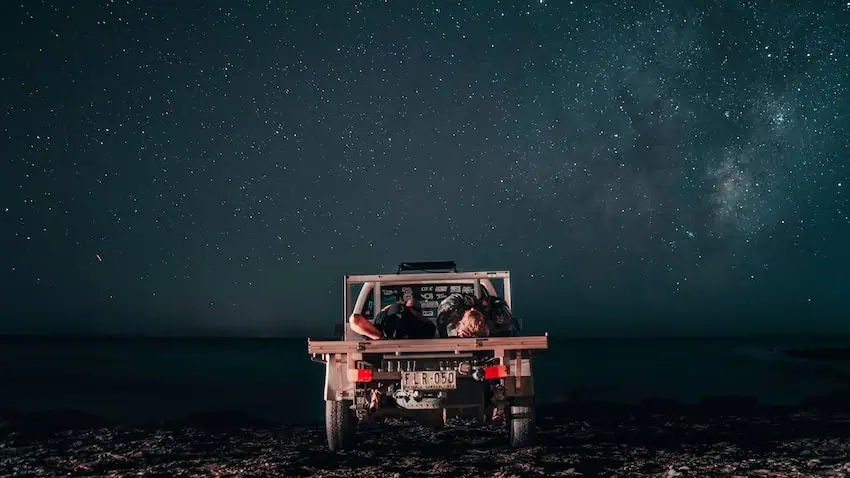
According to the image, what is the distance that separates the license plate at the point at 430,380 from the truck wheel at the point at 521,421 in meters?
0.99

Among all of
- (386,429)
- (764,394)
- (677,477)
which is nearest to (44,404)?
(386,429)

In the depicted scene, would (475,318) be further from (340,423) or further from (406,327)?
(340,423)

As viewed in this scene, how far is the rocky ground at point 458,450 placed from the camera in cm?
782

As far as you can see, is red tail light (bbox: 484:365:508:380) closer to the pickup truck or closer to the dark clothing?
the pickup truck

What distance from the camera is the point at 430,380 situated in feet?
25.8

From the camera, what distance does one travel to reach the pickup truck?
7.84 m

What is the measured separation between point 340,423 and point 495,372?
208 cm

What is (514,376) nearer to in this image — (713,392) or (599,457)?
(599,457)

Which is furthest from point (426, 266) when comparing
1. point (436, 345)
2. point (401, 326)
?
point (436, 345)

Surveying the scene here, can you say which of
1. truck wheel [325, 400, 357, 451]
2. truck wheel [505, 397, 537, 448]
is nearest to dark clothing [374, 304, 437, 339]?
truck wheel [325, 400, 357, 451]

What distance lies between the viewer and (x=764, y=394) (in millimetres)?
24875

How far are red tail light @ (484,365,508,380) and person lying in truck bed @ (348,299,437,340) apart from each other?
3.47ft

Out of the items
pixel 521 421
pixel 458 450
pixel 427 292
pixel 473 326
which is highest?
pixel 427 292

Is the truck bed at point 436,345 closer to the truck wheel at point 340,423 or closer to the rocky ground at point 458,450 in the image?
the truck wheel at point 340,423
